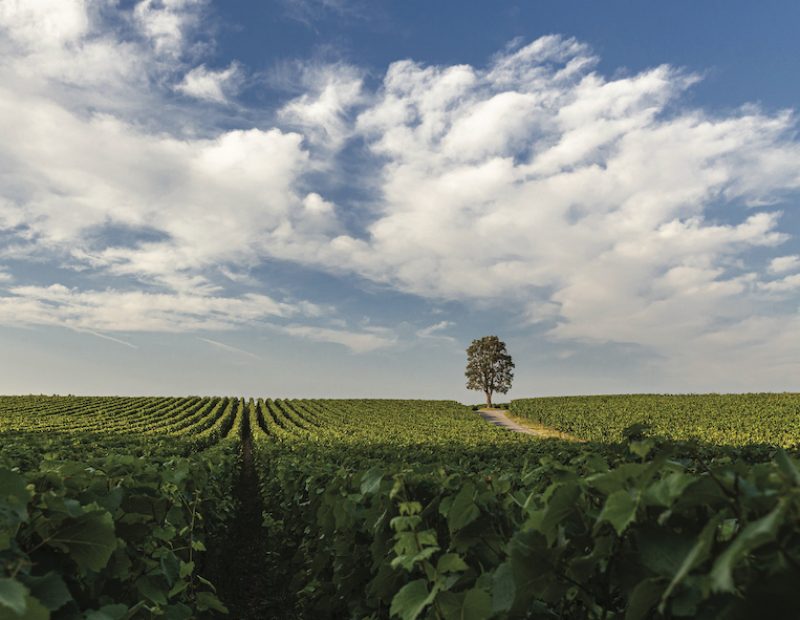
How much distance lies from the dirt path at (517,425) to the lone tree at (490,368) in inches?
259

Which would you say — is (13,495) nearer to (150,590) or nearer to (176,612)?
(150,590)

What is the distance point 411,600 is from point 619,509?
140 cm

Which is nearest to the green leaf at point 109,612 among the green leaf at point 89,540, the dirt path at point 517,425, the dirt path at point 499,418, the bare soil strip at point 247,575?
the green leaf at point 89,540

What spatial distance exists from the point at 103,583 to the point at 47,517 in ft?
2.35

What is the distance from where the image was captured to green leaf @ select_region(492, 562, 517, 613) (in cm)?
192

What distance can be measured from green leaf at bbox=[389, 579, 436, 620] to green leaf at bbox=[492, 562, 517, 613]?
2.01 ft

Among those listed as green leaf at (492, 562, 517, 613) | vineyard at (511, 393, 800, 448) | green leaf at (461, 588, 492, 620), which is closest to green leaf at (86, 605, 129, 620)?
green leaf at (461, 588, 492, 620)

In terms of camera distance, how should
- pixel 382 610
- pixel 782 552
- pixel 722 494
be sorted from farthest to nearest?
1. pixel 382 610
2. pixel 722 494
3. pixel 782 552

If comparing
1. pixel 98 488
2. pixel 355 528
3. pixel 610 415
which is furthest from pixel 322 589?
pixel 610 415

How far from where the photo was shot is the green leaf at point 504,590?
1.92m

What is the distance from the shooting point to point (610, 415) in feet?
178

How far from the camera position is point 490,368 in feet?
295

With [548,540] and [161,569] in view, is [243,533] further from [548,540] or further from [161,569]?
[548,540]

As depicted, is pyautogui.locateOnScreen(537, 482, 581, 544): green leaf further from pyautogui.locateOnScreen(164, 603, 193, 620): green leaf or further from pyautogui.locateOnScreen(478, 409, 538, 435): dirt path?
pyautogui.locateOnScreen(478, 409, 538, 435): dirt path
